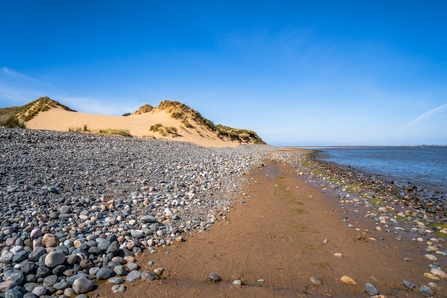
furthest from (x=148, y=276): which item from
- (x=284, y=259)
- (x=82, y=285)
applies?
(x=284, y=259)

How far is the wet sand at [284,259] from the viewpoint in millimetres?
3633

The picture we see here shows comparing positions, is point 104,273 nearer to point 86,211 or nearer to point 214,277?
point 214,277

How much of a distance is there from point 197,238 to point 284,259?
2006 millimetres

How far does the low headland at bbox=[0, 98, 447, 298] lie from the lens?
144 inches

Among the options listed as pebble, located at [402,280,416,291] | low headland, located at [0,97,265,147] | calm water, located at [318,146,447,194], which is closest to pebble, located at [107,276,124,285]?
pebble, located at [402,280,416,291]

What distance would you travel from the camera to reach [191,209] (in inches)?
267

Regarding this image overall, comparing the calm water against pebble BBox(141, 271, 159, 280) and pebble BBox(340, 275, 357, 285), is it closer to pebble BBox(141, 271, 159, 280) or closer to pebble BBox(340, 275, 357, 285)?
pebble BBox(340, 275, 357, 285)

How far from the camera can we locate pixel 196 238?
5.33 m

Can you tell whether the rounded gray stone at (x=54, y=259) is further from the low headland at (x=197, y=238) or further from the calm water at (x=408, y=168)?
the calm water at (x=408, y=168)

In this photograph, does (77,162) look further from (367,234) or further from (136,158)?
(367,234)

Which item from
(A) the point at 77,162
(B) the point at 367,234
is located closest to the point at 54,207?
(A) the point at 77,162

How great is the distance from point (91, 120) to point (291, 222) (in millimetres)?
33660

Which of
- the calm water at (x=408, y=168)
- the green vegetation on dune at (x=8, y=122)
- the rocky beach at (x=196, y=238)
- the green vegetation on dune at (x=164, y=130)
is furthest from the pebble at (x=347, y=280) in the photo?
the green vegetation on dune at (x=164, y=130)

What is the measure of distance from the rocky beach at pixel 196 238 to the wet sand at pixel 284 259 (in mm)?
26
